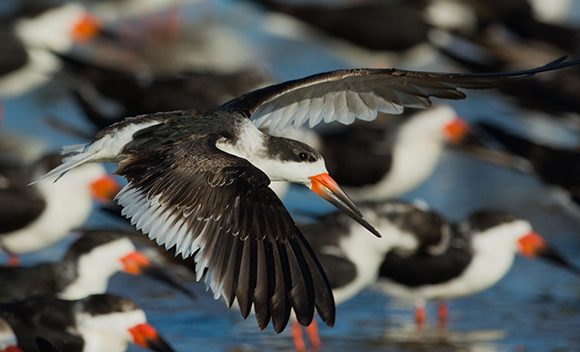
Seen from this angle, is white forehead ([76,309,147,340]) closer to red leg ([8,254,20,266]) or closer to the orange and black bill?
the orange and black bill

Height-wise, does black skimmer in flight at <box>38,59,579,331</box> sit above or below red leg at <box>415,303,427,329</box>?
above

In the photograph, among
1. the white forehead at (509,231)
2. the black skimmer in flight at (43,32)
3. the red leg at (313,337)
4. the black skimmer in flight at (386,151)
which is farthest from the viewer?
the black skimmer in flight at (43,32)

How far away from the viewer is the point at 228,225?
4848 millimetres

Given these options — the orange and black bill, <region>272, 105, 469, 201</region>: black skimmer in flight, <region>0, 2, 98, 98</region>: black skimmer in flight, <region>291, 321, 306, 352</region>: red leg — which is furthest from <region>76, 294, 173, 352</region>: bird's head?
<region>0, 2, 98, 98</region>: black skimmer in flight

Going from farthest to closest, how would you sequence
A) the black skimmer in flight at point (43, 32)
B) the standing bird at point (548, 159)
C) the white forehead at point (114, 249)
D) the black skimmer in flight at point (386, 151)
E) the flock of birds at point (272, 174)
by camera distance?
the black skimmer in flight at point (43, 32), the black skimmer in flight at point (386, 151), the standing bird at point (548, 159), the white forehead at point (114, 249), the flock of birds at point (272, 174)

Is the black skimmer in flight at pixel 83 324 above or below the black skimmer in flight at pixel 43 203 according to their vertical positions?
above

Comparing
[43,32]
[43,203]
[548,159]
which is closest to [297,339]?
[43,203]

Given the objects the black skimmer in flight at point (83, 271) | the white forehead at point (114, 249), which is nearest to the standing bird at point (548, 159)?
the black skimmer in flight at point (83, 271)

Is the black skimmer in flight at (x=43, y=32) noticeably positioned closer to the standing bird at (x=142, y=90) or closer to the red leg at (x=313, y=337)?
the standing bird at (x=142, y=90)

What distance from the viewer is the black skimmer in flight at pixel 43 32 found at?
11398 millimetres

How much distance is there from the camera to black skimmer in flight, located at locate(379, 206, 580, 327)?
7.04 metres

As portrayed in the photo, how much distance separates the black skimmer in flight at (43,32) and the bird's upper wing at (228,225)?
624 centimetres

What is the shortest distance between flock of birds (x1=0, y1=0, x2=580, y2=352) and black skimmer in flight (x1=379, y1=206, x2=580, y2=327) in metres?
0.01

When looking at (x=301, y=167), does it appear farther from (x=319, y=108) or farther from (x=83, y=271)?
(x=83, y=271)
